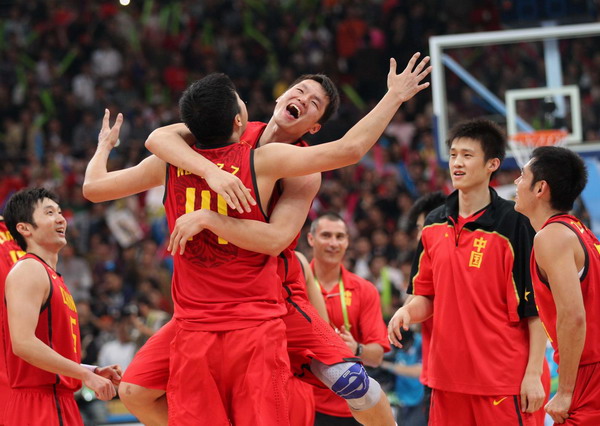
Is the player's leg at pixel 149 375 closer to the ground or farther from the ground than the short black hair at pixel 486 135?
closer to the ground

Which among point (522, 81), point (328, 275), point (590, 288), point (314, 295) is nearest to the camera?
point (590, 288)

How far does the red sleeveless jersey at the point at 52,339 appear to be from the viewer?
554cm

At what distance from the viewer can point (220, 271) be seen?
4.65 metres

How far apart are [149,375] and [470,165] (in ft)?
7.95

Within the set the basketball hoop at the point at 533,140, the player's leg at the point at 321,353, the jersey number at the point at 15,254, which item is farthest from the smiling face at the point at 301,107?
the basketball hoop at the point at 533,140

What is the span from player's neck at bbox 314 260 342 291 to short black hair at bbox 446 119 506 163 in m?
1.91

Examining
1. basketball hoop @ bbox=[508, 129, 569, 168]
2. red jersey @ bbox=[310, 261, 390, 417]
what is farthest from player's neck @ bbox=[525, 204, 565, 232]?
basketball hoop @ bbox=[508, 129, 569, 168]

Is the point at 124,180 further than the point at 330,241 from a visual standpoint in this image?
No

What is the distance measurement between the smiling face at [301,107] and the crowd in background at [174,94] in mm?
5895

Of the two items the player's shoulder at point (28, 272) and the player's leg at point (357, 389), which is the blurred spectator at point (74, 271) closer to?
the player's shoulder at point (28, 272)

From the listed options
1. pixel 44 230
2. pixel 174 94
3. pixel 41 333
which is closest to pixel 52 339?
pixel 41 333

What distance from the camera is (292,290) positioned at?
5414mm

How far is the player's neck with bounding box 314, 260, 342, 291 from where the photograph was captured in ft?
23.8

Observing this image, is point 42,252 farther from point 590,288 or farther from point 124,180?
point 590,288
